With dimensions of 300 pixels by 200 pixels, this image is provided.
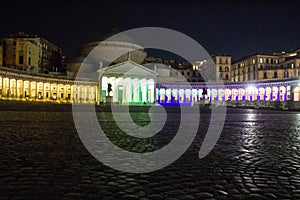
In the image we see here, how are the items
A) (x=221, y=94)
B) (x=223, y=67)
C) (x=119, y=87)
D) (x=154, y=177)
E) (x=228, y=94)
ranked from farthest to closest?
1. (x=223, y=67)
2. (x=221, y=94)
3. (x=228, y=94)
4. (x=119, y=87)
5. (x=154, y=177)

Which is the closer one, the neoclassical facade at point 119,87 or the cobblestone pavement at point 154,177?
the cobblestone pavement at point 154,177

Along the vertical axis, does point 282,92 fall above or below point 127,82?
below

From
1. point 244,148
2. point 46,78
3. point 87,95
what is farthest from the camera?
point 87,95

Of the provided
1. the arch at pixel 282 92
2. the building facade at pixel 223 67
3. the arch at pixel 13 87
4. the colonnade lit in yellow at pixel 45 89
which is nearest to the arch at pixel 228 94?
the building facade at pixel 223 67

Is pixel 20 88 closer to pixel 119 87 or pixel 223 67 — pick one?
pixel 119 87

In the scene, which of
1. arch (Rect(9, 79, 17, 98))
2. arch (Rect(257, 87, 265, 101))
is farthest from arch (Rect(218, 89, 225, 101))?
arch (Rect(9, 79, 17, 98))

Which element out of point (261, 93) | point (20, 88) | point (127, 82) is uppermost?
point (127, 82)

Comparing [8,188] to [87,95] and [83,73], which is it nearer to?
[87,95]

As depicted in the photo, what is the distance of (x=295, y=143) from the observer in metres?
9.45

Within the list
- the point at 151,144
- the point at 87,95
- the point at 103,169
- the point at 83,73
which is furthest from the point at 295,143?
the point at 83,73

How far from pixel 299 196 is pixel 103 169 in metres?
3.32

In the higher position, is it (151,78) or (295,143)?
(151,78)

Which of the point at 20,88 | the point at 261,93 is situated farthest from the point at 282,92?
the point at 20,88

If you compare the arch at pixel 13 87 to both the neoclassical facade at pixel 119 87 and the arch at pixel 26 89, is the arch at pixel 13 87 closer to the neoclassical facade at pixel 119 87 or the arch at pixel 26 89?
the neoclassical facade at pixel 119 87
